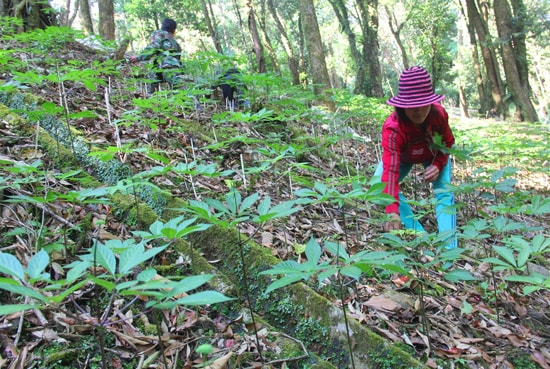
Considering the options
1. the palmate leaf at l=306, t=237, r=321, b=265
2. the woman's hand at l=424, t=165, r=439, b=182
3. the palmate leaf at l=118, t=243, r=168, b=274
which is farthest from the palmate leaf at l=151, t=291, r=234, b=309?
the woman's hand at l=424, t=165, r=439, b=182

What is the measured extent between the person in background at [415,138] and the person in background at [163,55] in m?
3.34

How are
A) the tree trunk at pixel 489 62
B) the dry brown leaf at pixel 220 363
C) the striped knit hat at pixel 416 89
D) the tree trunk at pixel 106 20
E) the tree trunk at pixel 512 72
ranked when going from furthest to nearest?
the tree trunk at pixel 489 62
the tree trunk at pixel 512 72
the tree trunk at pixel 106 20
the striped knit hat at pixel 416 89
the dry brown leaf at pixel 220 363

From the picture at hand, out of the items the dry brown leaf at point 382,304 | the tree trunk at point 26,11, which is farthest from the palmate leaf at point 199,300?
the tree trunk at point 26,11

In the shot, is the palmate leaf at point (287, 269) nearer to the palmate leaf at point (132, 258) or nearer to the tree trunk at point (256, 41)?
the palmate leaf at point (132, 258)

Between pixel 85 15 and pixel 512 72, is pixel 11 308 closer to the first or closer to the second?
pixel 85 15

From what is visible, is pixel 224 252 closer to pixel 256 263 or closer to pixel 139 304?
pixel 256 263

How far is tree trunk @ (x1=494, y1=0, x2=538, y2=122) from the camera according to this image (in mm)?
13523

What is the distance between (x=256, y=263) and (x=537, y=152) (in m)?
5.41

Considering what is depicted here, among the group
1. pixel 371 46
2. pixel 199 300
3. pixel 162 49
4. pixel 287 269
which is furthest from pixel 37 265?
Answer: pixel 371 46

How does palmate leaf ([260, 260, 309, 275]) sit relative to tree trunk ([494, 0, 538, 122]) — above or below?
below

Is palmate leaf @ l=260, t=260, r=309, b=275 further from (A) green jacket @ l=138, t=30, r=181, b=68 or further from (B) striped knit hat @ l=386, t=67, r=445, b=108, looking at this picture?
(A) green jacket @ l=138, t=30, r=181, b=68

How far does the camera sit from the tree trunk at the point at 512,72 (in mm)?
13523

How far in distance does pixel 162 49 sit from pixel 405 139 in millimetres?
4177

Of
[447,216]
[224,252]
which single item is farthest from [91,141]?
[447,216]
